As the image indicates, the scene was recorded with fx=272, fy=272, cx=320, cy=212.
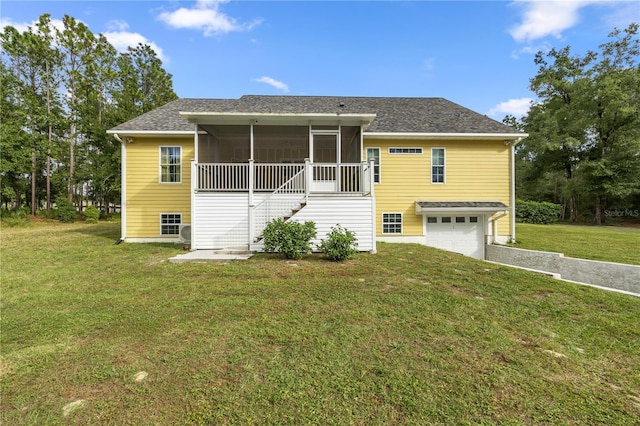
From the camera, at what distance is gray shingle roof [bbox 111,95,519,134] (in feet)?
35.5

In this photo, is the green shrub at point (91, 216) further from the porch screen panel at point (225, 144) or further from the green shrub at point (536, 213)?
the green shrub at point (536, 213)

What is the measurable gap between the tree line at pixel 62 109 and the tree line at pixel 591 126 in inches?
1417

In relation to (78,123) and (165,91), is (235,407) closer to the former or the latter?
(78,123)

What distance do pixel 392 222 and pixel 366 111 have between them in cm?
514

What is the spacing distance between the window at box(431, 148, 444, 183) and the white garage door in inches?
62.3

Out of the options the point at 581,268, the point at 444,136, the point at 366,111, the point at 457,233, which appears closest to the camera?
the point at 581,268

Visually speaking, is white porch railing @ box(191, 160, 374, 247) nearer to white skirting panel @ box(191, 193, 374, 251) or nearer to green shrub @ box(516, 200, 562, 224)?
white skirting panel @ box(191, 193, 374, 251)

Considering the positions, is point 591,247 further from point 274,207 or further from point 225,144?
point 225,144

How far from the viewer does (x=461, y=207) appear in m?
10.3

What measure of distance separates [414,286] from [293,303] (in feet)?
7.72

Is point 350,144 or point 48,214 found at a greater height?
point 350,144

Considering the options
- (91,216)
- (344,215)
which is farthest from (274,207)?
(91,216)

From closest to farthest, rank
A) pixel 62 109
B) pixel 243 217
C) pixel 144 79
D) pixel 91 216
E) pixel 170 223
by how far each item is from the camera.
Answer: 1. pixel 243 217
2. pixel 170 223
3. pixel 91 216
4. pixel 62 109
5. pixel 144 79

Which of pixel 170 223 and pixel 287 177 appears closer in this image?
pixel 287 177
